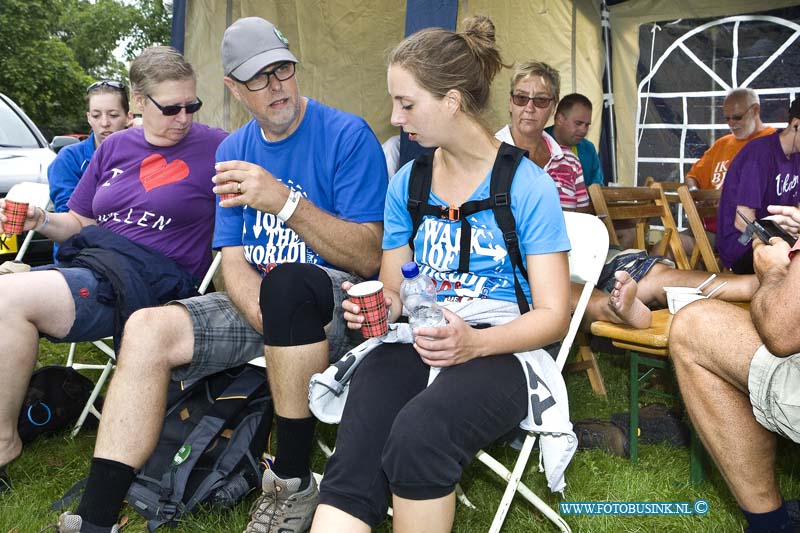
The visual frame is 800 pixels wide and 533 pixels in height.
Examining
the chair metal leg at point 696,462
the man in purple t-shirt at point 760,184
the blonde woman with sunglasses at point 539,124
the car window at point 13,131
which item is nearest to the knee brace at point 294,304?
the chair metal leg at point 696,462

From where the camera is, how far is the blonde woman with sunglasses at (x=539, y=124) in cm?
380

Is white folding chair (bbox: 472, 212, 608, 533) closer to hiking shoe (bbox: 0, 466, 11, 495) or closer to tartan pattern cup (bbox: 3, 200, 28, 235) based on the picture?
hiking shoe (bbox: 0, 466, 11, 495)

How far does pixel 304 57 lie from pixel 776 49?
13.1 feet

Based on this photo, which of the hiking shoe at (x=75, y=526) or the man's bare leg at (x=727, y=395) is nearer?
the man's bare leg at (x=727, y=395)

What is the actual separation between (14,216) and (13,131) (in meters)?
4.11

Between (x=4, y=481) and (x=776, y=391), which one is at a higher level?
(x=776, y=391)

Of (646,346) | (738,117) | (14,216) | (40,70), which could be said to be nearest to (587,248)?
(646,346)

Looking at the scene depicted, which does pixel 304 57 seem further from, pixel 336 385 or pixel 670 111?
pixel 336 385

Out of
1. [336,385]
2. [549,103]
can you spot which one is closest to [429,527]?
[336,385]

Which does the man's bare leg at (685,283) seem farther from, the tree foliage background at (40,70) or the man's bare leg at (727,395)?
the tree foliage background at (40,70)

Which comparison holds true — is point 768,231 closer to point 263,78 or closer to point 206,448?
point 263,78

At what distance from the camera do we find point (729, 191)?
394 cm

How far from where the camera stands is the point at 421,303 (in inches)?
79.3

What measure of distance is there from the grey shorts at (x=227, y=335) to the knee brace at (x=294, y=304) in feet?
0.47
